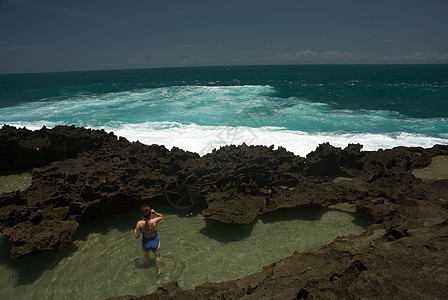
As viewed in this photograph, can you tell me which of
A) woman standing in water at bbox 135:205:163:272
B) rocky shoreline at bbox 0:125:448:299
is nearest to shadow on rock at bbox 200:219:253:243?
rocky shoreline at bbox 0:125:448:299

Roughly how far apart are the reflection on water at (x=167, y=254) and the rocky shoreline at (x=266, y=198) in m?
0.32

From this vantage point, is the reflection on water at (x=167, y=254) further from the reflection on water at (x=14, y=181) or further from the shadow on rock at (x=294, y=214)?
the reflection on water at (x=14, y=181)

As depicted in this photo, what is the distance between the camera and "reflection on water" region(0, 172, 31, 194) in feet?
27.7

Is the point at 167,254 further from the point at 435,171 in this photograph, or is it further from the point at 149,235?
the point at 435,171

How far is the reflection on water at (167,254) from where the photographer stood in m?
4.62

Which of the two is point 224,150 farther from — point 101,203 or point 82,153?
point 82,153

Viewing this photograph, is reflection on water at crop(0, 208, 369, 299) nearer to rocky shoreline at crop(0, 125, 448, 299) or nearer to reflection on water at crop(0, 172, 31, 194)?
rocky shoreline at crop(0, 125, 448, 299)

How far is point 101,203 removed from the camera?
21.4 feet

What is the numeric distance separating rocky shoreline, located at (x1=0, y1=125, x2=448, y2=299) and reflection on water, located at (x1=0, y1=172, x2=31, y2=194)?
53 centimetres

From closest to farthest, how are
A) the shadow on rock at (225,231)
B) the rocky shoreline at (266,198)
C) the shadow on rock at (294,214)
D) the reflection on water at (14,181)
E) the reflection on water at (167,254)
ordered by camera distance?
the rocky shoreline at (266,198)
the reflection on water at (167,254)
the shadow on rock at (225,231)
the shadow on rock at (294,214)
the reflection on water at (14,181)

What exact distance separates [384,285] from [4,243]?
22.6 feet

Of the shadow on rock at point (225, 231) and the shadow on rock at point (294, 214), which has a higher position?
the shadow on rock at point (294, 214)

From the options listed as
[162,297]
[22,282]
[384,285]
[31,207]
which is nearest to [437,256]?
[384,285]

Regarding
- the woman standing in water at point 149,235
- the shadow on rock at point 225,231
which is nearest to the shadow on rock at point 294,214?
the shadow on rock at point 225,231
